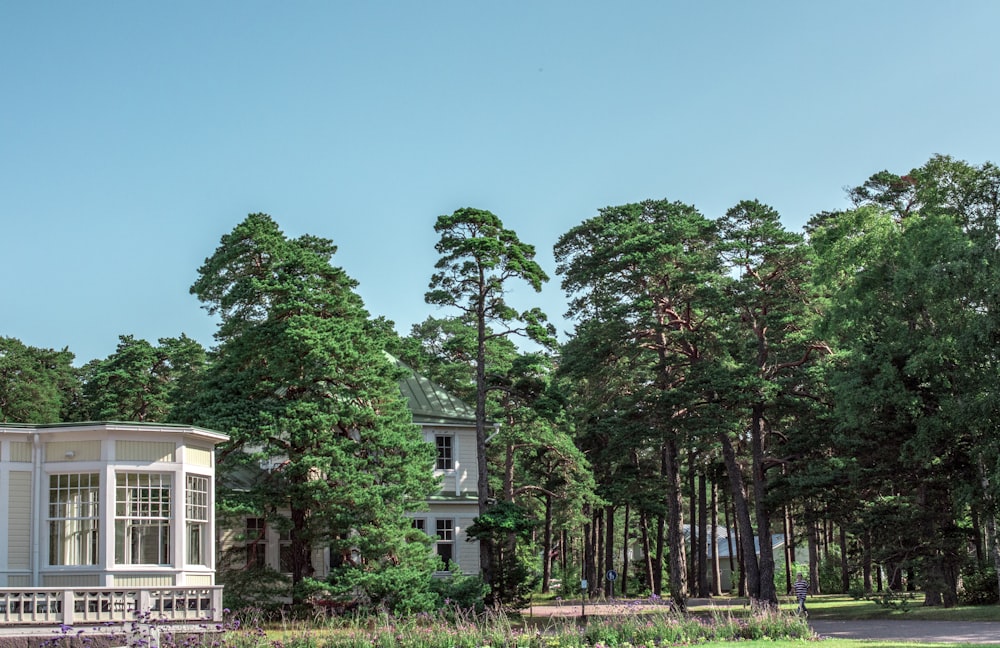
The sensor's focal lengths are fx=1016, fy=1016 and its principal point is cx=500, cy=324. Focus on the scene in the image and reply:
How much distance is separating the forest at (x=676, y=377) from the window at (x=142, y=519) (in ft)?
15.3

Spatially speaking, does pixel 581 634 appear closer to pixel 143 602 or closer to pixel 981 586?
pixel 143 602

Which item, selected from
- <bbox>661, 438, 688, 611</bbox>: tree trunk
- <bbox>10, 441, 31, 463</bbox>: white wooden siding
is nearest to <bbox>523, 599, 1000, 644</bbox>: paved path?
<bbox>661, 438, 688, 611</bbox>: tree trunk

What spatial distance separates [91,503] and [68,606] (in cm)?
293

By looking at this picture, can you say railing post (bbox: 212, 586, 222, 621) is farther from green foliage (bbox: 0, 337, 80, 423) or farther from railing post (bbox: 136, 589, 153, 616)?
green foliage (bbox: 0, 337, 80, 423)

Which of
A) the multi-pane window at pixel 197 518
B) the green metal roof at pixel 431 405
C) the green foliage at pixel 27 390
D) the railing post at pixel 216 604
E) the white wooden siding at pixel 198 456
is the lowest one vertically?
the railing post at pixel 216 604

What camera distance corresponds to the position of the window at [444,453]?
37.0 m

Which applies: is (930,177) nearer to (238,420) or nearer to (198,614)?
(238,420)

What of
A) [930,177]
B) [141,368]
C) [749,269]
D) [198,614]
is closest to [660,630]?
[198,614]

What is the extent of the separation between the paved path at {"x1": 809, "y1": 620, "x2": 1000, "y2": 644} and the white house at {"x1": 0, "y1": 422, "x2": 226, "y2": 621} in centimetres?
1464

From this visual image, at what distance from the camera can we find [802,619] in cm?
2077

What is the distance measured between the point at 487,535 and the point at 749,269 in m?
13.6

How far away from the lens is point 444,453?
37125 millimetres

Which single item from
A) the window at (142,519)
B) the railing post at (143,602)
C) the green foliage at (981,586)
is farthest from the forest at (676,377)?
the railing post at (143,602)

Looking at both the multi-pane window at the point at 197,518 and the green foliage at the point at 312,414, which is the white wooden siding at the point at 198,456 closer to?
the multi-pane window at the point at 197,518
